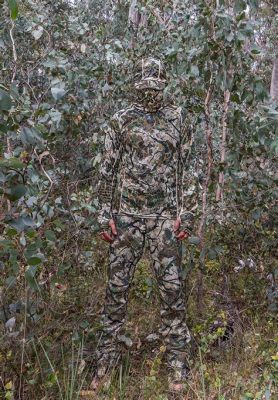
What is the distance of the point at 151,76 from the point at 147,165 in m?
0.55

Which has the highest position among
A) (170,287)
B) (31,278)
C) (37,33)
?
(37,33)

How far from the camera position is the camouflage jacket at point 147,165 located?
3318 millimetres

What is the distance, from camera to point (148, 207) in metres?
3.34

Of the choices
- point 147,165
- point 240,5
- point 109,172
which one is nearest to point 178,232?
point 147,165

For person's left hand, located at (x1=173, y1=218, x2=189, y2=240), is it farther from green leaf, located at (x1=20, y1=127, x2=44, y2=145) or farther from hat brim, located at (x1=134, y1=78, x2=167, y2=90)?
green leaf, located at (x1=20, y1=127, x2=44, y2=145)

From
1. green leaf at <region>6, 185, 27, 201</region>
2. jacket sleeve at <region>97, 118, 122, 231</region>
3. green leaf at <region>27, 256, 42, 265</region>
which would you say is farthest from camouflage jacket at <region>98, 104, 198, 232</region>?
green leaf at <region>6, 185, 27, 201</region>

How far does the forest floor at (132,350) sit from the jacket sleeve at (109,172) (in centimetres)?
57

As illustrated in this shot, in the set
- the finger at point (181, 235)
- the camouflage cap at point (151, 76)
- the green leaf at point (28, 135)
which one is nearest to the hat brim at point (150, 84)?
the camouflage cap at point (151, 76)

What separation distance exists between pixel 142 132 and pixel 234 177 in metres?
0.97

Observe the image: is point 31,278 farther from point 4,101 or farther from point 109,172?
point 109,172

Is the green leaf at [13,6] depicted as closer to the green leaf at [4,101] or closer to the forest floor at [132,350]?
the green leaf at [4,101]

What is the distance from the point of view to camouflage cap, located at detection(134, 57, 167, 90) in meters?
3.22

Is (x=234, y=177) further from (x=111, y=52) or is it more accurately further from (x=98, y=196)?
(x=111, y=52)

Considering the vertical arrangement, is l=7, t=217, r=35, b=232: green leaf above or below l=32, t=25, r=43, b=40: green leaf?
below
